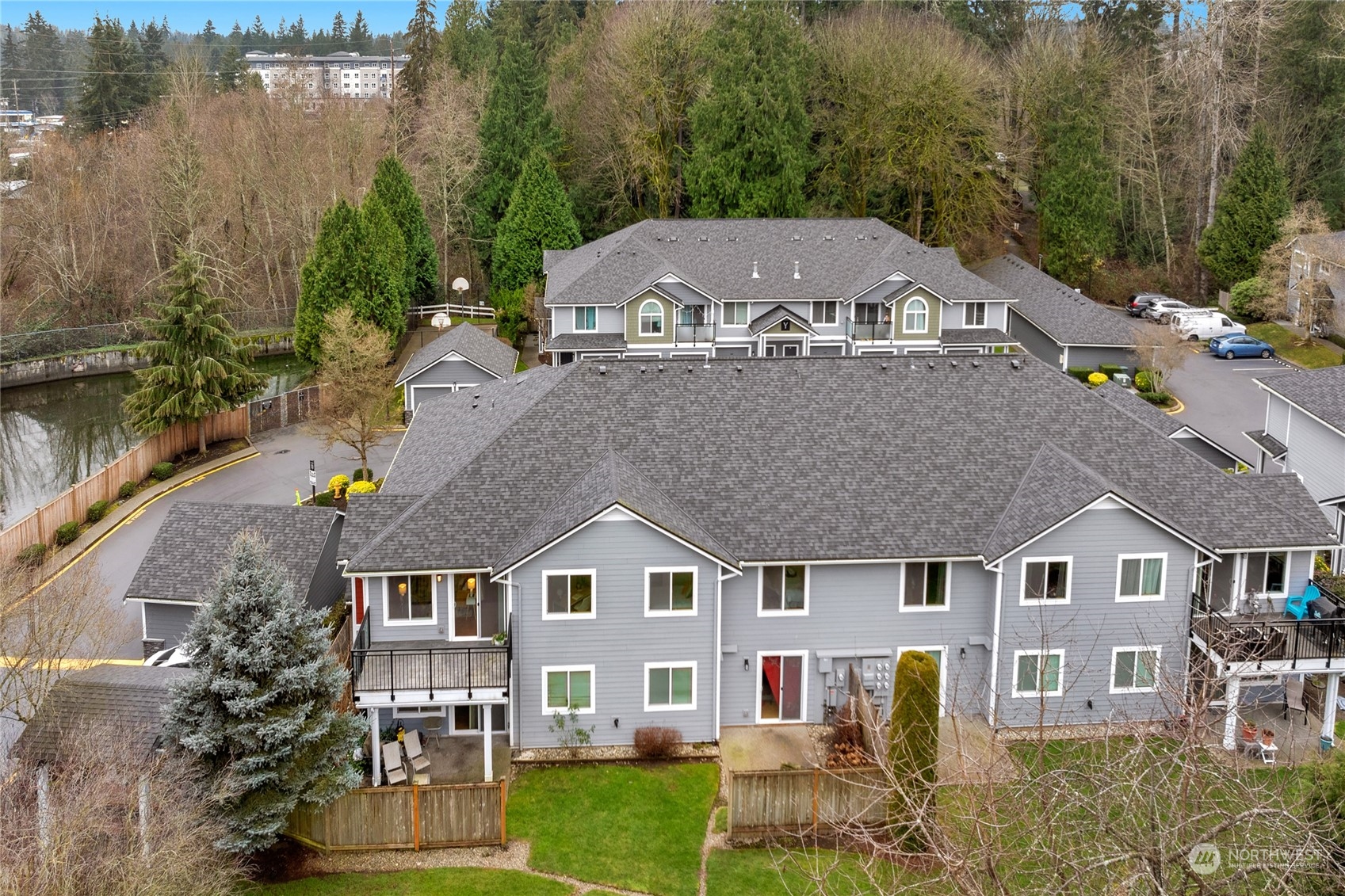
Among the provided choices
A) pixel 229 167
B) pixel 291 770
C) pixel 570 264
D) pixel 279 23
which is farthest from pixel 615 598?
pixel 279 23

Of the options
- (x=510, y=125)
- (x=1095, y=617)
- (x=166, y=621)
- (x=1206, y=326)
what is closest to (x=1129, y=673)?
(x=1095, y=617)

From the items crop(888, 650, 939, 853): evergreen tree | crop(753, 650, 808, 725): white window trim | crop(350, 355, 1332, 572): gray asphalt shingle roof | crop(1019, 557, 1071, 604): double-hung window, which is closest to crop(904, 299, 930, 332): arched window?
crop(350, 355, 1332, 572): gray asphalt shingle roof

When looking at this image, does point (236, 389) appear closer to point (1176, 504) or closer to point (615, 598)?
point (615, 598)

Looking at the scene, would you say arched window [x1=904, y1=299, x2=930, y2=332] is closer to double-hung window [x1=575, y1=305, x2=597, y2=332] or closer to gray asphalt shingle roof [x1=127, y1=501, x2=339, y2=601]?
double-hung window [x1=575, y1=305, x2=597, y2=332]

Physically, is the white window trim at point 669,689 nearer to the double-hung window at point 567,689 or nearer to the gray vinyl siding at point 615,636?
the gray vinyl siding at point 615,636

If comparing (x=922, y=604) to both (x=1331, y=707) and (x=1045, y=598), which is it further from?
(x=1331, y=707)
